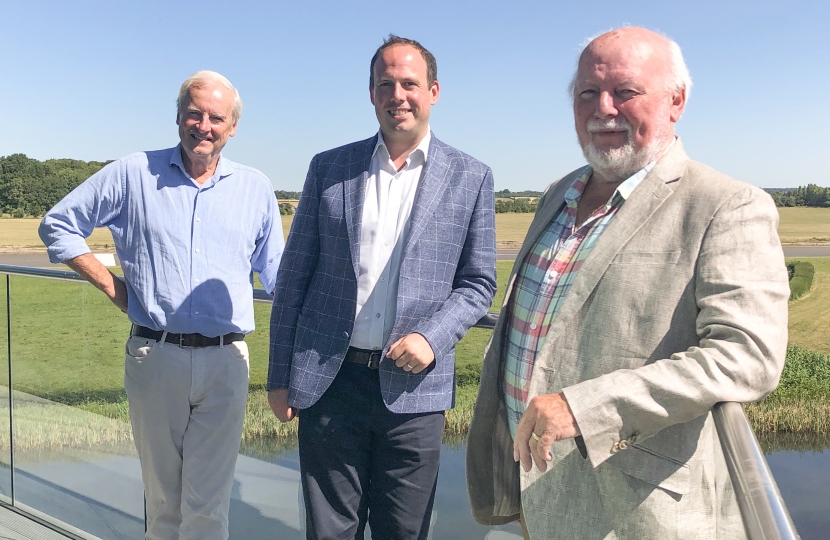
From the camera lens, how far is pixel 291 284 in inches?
78.0

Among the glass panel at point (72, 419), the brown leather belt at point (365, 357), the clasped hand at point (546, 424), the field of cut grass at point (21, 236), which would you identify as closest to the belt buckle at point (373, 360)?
the brown leather belt at point (365, 357)

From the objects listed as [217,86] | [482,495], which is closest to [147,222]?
[217,86]

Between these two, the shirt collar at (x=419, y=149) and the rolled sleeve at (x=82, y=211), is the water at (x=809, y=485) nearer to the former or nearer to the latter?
the shirt collar at (x=419, y=149)

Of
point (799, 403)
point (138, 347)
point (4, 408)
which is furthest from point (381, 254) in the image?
point (799, 403)

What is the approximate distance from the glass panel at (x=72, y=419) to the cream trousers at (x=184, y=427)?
384 millimetres

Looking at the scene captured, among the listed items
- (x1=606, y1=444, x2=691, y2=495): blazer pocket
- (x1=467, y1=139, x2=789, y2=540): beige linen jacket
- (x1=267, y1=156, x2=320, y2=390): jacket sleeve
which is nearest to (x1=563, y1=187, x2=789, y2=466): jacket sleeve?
(x1=467, y1=139, x2=789, y2=540): beige linen jacket

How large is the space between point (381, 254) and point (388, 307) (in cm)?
15

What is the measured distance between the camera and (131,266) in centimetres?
241

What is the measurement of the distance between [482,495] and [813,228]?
320 feet

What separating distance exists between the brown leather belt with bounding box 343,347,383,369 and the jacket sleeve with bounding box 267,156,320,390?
0.20 m

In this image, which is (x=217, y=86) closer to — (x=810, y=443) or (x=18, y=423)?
(x=18, y=423)

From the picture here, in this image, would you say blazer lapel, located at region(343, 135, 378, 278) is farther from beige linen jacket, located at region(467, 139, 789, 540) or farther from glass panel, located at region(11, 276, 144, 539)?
glass panel, located at region(11, 276, 144, 539)

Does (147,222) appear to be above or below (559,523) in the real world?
above

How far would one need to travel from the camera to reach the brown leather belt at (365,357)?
1.87 meters
